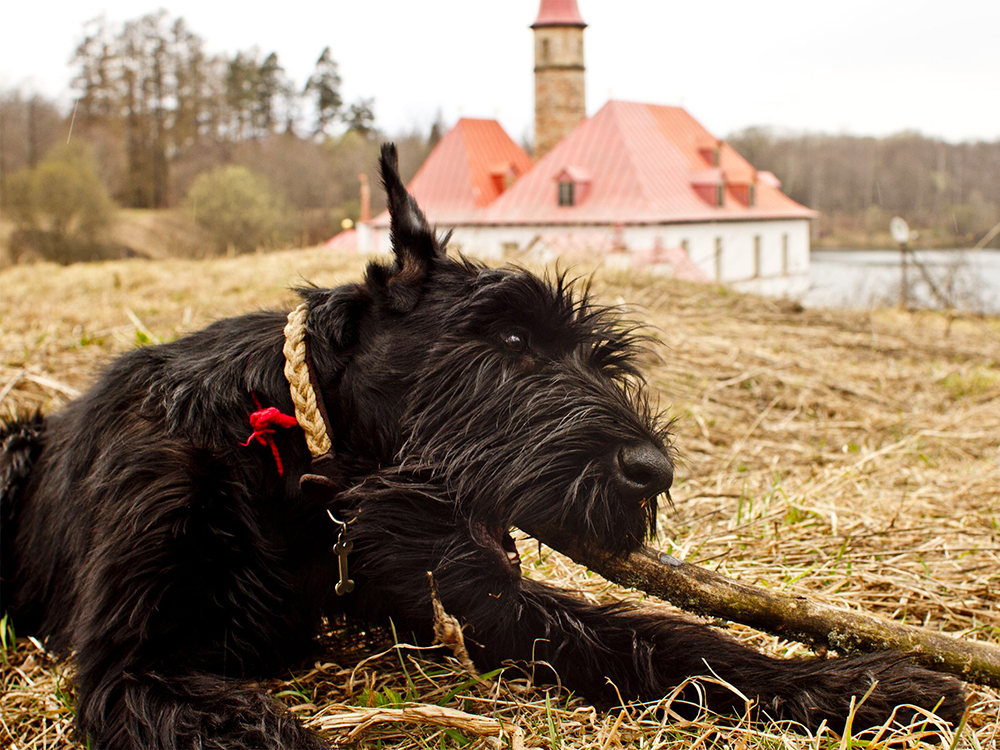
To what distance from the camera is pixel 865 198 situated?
76.6ft

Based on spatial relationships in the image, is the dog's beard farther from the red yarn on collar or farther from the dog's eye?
the red yarn on collar

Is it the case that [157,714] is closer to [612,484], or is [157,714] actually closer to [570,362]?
[612,484]

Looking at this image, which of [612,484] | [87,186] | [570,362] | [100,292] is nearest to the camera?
[612,484]

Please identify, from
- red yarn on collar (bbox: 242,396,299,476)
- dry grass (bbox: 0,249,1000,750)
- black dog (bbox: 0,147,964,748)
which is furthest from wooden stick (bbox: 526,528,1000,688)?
red yarn on collar (bbox: 242,396,299,476)

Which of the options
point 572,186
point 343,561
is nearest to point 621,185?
point 572,186

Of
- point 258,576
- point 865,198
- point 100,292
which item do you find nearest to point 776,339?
point 258,576

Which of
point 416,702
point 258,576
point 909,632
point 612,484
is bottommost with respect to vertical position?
point 416,702

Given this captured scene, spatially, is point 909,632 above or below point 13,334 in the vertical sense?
below

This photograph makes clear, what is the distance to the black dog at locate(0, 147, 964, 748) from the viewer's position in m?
2.05

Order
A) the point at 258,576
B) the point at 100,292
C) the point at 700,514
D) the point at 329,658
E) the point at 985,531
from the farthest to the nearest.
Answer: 1. the point at 100,292
2. the point at 700,514
3. the point at 985,531
4. the point at 329,658
5. the point at 258,576

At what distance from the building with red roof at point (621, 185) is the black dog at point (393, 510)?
33.0 meters

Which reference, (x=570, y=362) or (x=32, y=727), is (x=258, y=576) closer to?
(x=32, y=727)

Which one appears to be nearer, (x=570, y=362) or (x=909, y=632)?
(x=909, y=632)

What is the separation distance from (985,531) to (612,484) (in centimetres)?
253
